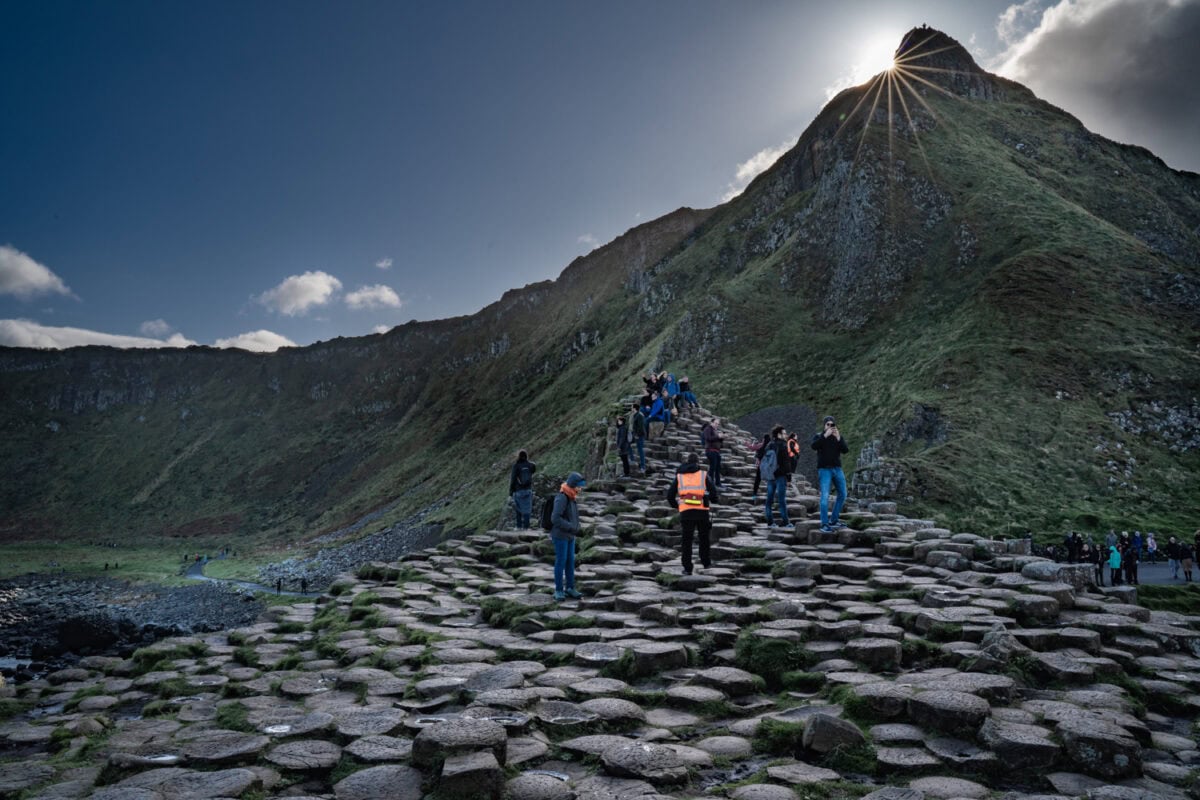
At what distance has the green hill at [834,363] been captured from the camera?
3578 cm

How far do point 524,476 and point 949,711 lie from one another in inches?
628

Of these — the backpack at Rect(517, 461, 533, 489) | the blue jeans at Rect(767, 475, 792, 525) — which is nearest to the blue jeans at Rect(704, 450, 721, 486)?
the blue jeans at Rect(767, 475, 792, 525)

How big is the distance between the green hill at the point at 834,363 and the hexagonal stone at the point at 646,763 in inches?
1072

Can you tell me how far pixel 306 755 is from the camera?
18.7ft

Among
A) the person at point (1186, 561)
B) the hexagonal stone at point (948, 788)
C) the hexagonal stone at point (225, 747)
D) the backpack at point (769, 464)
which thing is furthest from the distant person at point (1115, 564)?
the hexagonal stone at point (225, 747)

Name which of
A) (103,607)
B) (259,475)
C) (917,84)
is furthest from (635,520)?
(259,475)

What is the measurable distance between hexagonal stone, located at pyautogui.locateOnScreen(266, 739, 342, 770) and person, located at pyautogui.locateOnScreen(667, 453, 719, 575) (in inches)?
306

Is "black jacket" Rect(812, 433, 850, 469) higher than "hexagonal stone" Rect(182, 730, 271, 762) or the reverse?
higher

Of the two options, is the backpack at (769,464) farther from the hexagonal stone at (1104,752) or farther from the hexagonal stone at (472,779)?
the hexagonal stone at (472,779)

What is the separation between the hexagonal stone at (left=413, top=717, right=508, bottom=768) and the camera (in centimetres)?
531

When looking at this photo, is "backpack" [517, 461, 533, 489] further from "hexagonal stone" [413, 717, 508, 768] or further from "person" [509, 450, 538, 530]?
"hexagonal stone" [413, 717, 508, 768]

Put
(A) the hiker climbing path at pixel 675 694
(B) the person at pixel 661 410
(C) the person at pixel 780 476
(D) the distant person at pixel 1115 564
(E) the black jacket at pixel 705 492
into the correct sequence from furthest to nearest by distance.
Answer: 1. (B) the person at pixel 661 410
2. (D) the distant person at pixel 1115 564
3. (C) the person at pixel 780 476
4. (E) the black jacket at pixel 705 492
5. (A) the hiker climbing path at pixel 675 694

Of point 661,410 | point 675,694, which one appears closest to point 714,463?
point 661,410

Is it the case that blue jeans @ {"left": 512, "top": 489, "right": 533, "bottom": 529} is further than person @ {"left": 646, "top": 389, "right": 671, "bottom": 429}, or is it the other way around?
person @ {"left": 646, "top": 389, "right": 671, "bottom": 429}
